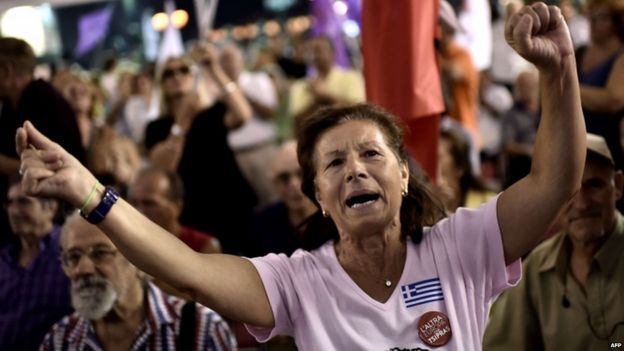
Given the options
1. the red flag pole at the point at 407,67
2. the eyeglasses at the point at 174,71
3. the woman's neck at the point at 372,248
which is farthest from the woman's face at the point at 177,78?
the woman's neck at the point at 372,248

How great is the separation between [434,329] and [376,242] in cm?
31

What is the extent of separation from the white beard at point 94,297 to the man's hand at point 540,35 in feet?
6.79

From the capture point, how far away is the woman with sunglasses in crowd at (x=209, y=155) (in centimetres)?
706

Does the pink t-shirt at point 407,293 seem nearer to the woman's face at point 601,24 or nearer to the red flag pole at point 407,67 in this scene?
the red flag pole at point 407,67

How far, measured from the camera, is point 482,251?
2.97 meters

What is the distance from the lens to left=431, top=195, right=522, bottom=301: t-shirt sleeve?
296 cm

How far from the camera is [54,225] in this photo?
546 centimetres

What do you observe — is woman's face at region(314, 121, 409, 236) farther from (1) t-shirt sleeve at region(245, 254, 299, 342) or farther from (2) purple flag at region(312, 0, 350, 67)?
(2) purple flag at region(312, 0, 350, 67)

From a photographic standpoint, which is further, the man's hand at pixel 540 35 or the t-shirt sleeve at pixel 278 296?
the t-shirt sleeve at pixel 278 296

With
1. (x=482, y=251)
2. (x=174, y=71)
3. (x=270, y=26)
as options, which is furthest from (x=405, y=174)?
(x=270, y=26)

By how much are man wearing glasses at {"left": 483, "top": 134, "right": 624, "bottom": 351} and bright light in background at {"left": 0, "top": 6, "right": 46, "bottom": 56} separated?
9023mm

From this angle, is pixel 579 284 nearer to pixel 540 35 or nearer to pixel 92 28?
pixel 540 35

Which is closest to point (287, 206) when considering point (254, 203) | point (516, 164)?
point (254, 203)

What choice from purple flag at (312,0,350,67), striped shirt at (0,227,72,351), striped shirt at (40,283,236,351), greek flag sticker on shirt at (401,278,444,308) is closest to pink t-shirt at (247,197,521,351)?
greek flag sticker on shirt at (401,278,444,308)
